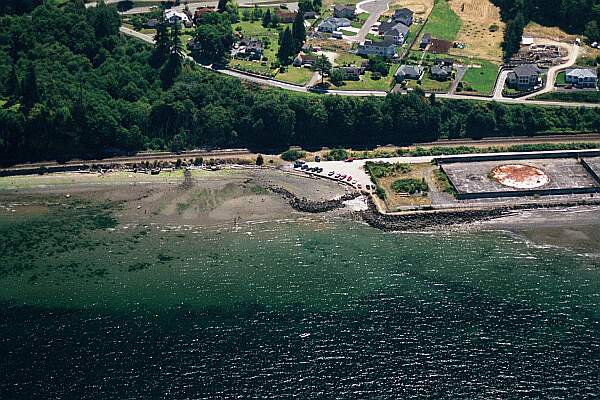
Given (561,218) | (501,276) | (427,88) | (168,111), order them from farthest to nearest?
(427,88) < (168,111) < (561,218) < (501,276)

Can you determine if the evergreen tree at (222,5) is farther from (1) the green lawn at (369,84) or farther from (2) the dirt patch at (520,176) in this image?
(2) the dirt patch at (520,176)

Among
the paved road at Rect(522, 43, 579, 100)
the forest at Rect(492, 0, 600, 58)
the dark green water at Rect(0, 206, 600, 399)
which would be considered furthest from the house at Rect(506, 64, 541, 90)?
the dark green water at Rect(0, 206, 600, 399)

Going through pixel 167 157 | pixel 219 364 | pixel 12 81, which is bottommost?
pixel 219 364

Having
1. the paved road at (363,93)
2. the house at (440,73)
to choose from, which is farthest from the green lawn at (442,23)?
the paved road at (363,93)

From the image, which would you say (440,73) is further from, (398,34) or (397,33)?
(397,33)

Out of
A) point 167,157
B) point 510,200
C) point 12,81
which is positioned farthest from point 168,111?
point 510,200

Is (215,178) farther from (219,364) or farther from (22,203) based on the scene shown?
(219,364)

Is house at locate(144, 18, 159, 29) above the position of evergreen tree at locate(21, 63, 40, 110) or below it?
above

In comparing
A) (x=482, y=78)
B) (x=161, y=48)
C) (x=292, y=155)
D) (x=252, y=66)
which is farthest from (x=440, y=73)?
(x=161, y=48)

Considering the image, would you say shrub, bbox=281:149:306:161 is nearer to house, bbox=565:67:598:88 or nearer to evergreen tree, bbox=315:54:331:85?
evergreen tree, bbox=315:54:331:85
